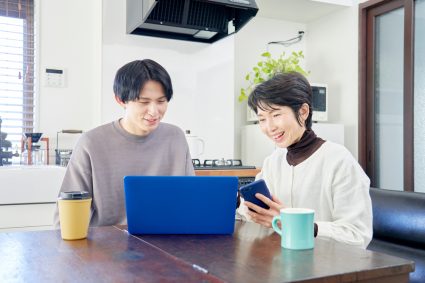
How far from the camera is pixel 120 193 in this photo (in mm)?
1517

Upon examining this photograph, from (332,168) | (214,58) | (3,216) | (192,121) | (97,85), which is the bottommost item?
(3,216)

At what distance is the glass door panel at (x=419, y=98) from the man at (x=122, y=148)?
7.46 feet

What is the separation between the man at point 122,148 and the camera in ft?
4.89

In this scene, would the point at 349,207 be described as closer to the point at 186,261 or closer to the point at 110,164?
the point at 186,261

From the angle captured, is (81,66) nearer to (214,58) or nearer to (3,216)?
(214,58)

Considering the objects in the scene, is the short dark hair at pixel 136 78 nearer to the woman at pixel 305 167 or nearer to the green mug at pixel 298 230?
the woman at pixel 305 167

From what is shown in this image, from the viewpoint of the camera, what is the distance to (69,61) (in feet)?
10.3

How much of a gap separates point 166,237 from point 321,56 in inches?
126

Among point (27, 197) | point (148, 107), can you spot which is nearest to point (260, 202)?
point (148, 107)

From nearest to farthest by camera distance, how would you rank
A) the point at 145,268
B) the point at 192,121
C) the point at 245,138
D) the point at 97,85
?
the point at 145,268 → the point at 97,85 → the point at 192,121 → the point at 245,138

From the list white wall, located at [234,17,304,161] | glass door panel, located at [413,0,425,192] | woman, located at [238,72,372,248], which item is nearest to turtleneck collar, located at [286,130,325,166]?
woman, located at [238,72,372,248]

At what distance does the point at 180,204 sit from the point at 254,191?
9.3 inches

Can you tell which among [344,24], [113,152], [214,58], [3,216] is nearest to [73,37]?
[214,58]

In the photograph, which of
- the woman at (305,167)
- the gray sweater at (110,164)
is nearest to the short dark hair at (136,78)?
the gray sweater at (110,164)
